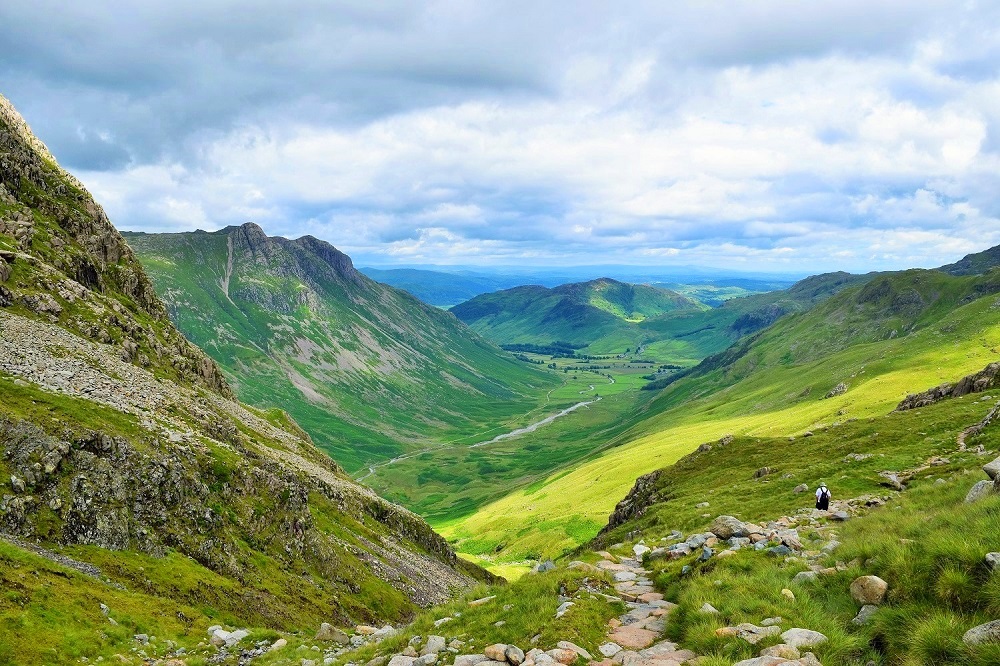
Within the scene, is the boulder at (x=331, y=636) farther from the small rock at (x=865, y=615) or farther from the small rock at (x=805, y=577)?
the small rock at (x=865, y=615)

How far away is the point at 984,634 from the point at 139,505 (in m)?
59.2

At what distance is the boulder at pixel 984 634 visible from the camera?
1136 cm

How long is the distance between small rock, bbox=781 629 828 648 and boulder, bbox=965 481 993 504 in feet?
35.5

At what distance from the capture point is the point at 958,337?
19612 cm

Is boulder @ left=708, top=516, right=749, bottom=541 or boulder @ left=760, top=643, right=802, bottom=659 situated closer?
boulder @ left=760, top=643, right=802, bottom=659

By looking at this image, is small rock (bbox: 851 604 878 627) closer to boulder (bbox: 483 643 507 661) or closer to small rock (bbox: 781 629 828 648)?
small rock (bbox: 781 629 828 648)

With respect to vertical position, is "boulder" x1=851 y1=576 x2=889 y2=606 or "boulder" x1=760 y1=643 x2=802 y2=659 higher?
"boulder" x1=851 y1=576 x2=889 y2=606

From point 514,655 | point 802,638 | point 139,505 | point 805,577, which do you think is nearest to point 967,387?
point 805,577

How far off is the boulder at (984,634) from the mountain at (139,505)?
1400 inches

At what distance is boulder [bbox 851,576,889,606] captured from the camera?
1541cm

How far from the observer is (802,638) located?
1425cm

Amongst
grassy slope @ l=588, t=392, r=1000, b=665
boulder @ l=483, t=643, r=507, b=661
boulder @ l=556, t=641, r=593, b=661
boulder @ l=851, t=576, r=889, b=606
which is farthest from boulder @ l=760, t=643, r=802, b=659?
boulder @ l=483, t=643, r=507, b=661

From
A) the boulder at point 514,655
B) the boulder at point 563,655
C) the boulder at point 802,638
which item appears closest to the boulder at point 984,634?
the boulder at point 802,638

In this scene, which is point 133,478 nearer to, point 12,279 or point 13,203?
point 12,279
